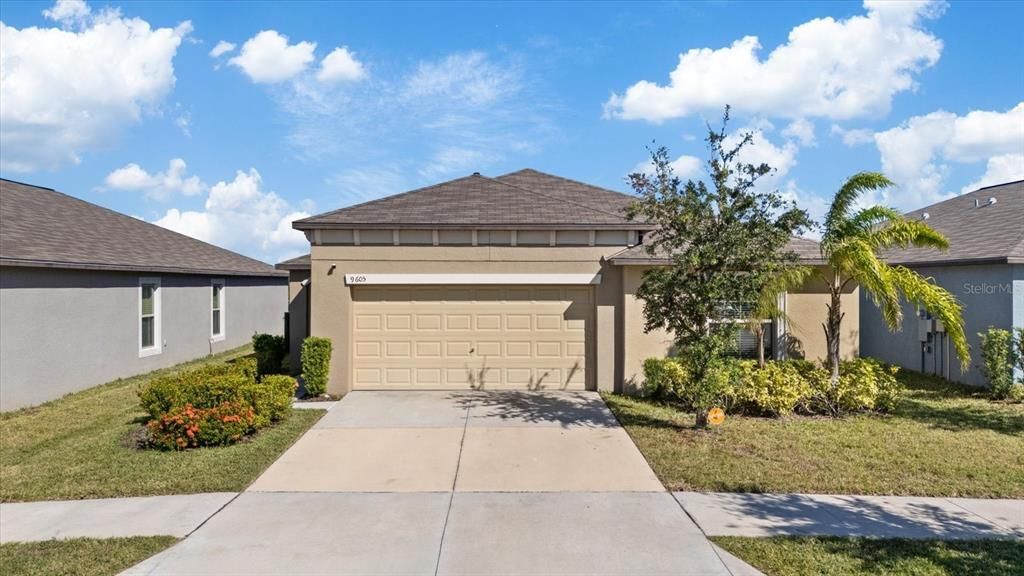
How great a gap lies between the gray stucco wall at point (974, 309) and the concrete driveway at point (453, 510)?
911 cm

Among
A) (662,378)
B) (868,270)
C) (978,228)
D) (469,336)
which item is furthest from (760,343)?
(978,228)

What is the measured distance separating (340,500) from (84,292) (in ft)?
34.0

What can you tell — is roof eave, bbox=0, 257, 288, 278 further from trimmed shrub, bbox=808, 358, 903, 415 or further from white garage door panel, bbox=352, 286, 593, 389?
trimmed shrub, bbox=808, 358, 903, 415

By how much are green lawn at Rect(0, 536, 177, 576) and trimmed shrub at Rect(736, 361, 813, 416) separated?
8.46 meters

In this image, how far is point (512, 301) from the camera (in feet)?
38.7

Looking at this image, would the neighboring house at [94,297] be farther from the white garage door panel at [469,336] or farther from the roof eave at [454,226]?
the white garage door panel at [469,336]

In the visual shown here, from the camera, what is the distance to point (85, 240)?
14.1m

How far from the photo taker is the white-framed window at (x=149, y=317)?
14.7m

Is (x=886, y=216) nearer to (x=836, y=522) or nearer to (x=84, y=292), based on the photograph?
(x=836, y=522)

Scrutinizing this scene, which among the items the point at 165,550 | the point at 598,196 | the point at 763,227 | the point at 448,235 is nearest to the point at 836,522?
the point at 763,227

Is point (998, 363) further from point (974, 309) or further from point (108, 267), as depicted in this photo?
point (108, 267)

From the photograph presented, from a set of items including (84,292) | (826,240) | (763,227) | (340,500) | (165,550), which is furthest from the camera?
(84,292)

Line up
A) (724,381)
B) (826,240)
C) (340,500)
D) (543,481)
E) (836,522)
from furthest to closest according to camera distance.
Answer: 1. (826,240)
2. (724,381)
3. (543,481)
4. (340,500)
5. (836,522)

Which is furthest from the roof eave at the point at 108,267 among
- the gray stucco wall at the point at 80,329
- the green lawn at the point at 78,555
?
the green lawn at the point at 78,555
